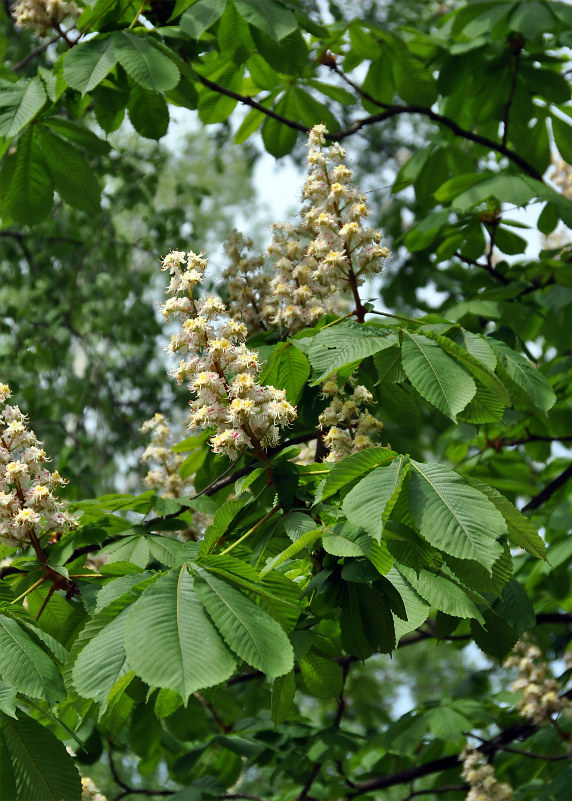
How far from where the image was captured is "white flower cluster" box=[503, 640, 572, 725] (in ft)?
13.5

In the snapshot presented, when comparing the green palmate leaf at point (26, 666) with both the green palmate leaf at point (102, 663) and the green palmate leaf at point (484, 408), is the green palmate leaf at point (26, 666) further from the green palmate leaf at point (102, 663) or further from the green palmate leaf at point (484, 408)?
the green palmate leaf at point (484, 408)

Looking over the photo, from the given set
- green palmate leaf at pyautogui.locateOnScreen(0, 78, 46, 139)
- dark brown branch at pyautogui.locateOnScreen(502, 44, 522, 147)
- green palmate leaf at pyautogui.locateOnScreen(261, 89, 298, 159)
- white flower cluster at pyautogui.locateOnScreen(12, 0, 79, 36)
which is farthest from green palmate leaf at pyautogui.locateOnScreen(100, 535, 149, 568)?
dark brown branch at pyautogui.locateOnScreen(502, 44, 522, 147)

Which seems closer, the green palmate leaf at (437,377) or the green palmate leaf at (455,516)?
the green palmate leaf at (455,516)

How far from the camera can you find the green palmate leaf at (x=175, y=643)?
1393mm

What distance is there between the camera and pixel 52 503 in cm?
233

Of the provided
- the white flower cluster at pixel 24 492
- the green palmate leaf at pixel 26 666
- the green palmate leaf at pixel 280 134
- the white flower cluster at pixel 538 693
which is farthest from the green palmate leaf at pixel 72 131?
the white flower cluster at pixel 538 693

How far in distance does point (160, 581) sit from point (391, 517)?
44 cm

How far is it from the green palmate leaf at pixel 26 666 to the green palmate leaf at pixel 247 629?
38cm

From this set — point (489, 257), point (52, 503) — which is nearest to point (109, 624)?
point (52, 503)

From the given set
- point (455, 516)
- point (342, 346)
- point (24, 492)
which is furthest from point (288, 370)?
Answer: point (455, 516)

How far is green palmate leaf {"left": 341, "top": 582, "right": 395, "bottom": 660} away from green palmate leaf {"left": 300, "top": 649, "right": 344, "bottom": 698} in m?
0.27

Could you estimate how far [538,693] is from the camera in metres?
4.15

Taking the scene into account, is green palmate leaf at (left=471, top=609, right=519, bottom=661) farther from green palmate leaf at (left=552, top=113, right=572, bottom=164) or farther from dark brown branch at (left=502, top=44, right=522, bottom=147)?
green palmate leaf at (left=552, top=113, right=572, bottom=164)

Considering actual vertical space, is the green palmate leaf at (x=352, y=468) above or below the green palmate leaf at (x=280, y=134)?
below
